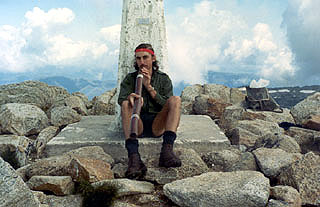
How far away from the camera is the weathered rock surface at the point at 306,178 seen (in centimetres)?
330

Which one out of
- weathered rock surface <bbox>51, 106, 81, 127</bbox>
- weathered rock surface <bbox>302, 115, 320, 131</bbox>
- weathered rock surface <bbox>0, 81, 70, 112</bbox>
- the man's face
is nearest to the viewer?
the man's face

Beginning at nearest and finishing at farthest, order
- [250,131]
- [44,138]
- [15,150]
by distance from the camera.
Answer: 1. [15,150]
2. [250,131]
3. [44,138]

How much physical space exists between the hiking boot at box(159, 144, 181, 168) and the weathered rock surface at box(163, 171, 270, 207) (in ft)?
1.27

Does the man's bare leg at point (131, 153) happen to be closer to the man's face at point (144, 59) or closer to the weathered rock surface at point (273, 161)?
the man's face at point (144, 59)

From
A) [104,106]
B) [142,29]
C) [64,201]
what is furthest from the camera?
[104,106]

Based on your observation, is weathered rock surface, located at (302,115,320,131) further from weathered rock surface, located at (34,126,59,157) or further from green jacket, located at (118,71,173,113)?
weathered rock surface, located at (34,126,59,157)

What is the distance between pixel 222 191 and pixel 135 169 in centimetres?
110

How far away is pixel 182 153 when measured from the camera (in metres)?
4.15

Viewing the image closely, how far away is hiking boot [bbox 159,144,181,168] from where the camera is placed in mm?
3777

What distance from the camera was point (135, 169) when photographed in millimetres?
3662

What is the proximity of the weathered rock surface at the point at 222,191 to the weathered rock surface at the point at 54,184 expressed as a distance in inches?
42.5

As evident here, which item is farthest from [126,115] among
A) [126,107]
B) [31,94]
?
[31,94]

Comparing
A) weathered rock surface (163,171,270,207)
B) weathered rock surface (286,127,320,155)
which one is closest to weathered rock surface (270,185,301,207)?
weathered rock surface (163,171,270,207)

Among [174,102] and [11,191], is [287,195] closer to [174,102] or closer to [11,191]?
[174,102]
